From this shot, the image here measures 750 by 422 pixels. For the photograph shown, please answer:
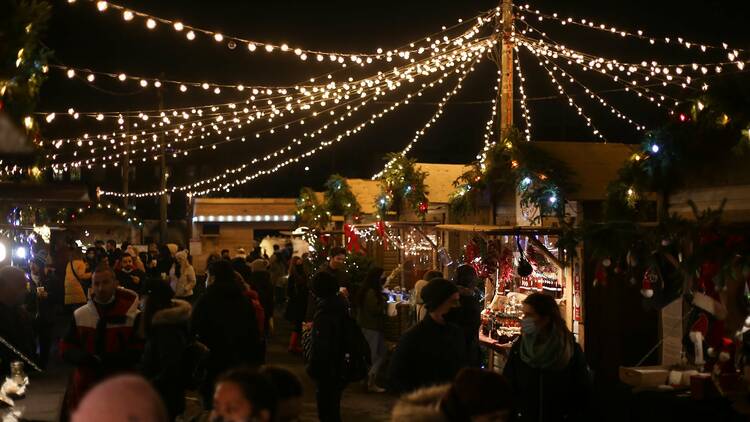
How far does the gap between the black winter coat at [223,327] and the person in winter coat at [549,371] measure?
2.61 meters

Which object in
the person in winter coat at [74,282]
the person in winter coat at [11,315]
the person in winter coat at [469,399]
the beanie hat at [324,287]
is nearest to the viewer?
the person in winter coat at [469,399]

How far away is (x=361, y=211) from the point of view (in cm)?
2166

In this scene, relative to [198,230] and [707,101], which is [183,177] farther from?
[707,101]

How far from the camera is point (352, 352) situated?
23.9 feet

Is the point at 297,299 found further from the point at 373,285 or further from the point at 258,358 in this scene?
the point at 258,358

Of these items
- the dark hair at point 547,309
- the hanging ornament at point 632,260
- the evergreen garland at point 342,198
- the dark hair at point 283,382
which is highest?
the evergreen garland at point 342,198

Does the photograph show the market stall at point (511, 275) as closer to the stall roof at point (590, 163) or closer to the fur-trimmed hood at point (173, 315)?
the stall roof at point (590, 163)

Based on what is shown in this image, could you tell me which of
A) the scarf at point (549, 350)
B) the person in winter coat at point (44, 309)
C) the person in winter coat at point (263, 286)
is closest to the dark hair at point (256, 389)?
the scarf at point (549, 350)

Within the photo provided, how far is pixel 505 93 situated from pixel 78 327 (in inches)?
373

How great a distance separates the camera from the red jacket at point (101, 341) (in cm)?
533

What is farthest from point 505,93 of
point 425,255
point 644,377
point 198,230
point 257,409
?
point 198,230

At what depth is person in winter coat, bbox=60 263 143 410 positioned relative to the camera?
5.75 m

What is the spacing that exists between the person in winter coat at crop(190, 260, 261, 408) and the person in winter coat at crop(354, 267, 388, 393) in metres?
3.11

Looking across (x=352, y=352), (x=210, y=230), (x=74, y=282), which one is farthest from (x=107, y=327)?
(x=210, y=230)
